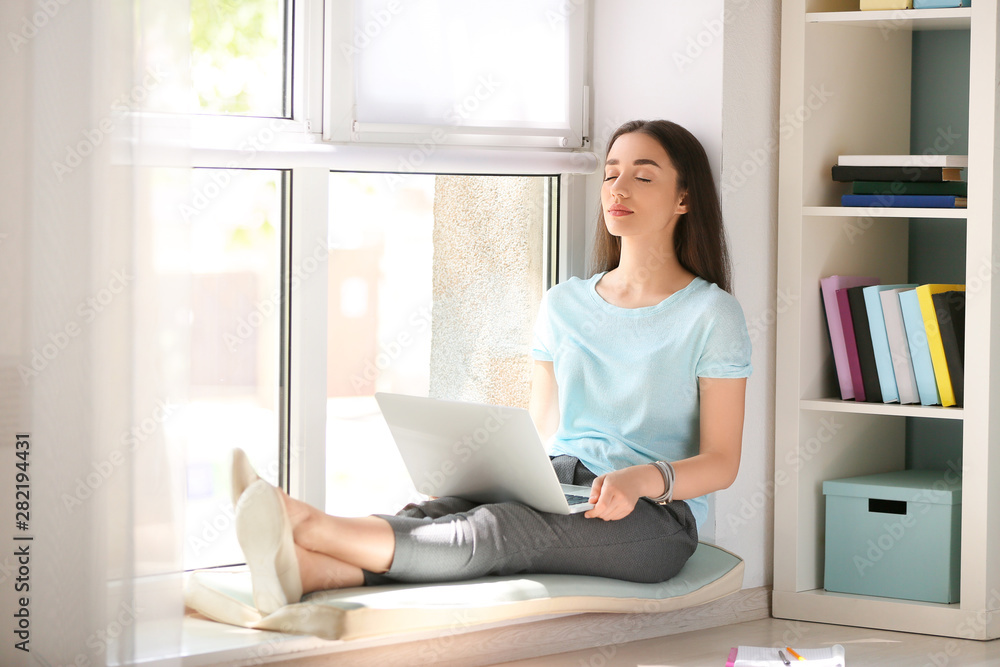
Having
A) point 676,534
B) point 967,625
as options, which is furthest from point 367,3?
point 967,625

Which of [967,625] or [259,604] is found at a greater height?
[259,604]

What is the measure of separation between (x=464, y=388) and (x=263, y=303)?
51 cm

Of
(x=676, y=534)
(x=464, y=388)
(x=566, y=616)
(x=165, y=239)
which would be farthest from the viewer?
(x=464, y=388)

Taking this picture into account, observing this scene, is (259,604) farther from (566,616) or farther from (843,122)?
(843,122)

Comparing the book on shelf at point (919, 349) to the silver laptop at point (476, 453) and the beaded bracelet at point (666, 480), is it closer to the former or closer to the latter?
the beaded bracelet at point (666, 480)

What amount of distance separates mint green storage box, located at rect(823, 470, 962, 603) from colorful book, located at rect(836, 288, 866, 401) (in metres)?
0.21

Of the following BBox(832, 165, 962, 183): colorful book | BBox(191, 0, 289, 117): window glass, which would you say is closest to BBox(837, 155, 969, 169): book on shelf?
BBox(832, 165, 962, 183): colorful book

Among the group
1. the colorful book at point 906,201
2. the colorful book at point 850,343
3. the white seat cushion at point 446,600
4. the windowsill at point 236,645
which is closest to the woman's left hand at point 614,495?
the white seat cushion at point 446,600

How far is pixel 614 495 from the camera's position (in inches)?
71.6

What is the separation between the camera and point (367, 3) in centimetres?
219

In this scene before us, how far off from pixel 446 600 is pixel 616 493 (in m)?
0.35

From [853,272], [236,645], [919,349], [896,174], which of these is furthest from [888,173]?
[236,645]

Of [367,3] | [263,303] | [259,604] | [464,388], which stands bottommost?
[259,604]

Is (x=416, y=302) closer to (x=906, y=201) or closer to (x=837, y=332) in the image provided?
(x=837, y=332)
